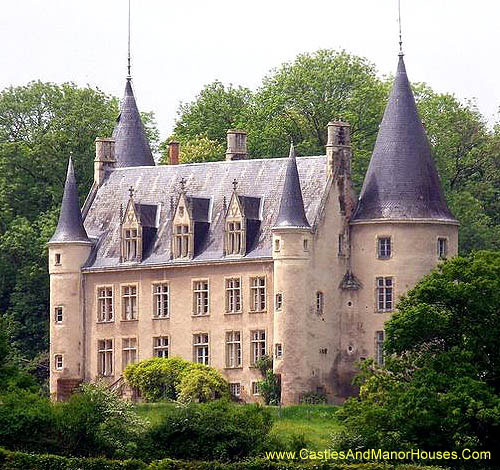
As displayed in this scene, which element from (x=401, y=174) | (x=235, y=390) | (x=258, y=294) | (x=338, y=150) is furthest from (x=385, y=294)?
(x=235, y=390)

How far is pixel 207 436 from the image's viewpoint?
94.1 m

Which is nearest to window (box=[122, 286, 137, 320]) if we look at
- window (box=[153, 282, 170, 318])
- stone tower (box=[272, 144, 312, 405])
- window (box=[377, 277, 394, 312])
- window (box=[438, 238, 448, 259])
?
window (box=[153, 282, 170, 318])

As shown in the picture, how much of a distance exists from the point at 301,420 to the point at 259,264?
8.91m

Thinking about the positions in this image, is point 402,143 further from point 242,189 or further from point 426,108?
point 426,108

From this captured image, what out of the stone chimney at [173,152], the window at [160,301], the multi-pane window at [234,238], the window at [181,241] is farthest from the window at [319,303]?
the stone chimney at [173,152]

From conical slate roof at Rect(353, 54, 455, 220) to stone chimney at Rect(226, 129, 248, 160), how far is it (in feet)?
26.4

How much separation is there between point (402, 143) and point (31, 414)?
81.5ft

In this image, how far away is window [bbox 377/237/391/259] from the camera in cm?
11269

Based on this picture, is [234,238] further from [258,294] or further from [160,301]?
[160,301]

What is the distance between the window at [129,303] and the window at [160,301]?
1130 mm

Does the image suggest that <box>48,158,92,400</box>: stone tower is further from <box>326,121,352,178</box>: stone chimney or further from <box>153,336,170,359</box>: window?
<box>326,121,352,178</box>: stone chimney

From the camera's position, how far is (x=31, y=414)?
95000 millimetres

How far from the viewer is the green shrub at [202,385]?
111 m

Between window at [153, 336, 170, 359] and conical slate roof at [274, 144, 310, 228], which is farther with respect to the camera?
window at [153, 336, 170, 359]
